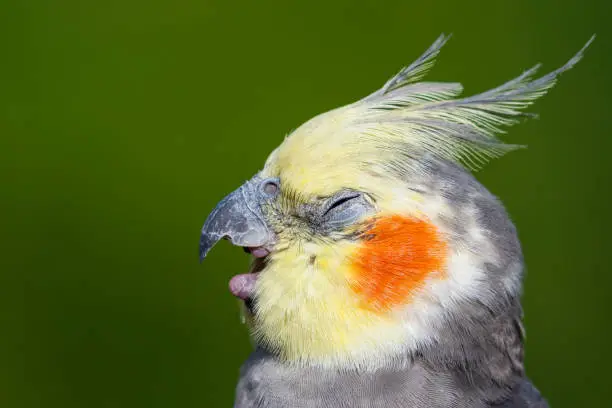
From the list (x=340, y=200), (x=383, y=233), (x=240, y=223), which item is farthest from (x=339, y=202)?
(x=240, y=223)

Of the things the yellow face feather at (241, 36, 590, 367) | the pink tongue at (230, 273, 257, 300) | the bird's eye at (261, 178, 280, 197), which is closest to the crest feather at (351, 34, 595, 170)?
the yellow face feather at (241, 36, 590, 367)

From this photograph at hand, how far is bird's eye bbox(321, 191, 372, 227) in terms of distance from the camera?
83.1 inches

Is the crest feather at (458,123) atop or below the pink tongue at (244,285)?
atop

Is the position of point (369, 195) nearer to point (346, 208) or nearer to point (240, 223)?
point (346, 208)

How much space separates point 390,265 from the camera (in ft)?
6.86

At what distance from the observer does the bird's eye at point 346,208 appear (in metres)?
2.11

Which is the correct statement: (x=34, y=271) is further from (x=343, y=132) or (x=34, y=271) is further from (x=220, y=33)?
(x=343, y=132)

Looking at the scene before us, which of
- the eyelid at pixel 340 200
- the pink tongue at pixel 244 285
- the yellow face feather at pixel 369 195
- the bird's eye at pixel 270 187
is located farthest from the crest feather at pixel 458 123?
the pink tongue at pixel 244 285

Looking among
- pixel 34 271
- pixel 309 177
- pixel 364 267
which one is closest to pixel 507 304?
pixel 364 267

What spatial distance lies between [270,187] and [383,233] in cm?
35

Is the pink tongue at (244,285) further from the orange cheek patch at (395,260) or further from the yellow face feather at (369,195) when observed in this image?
the orange cheek patch at (395,260)

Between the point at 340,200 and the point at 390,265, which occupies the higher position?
the point at 340,200

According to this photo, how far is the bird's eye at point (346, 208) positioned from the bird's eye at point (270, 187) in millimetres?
191

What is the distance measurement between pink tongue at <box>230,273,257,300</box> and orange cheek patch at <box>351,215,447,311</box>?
30 cm
